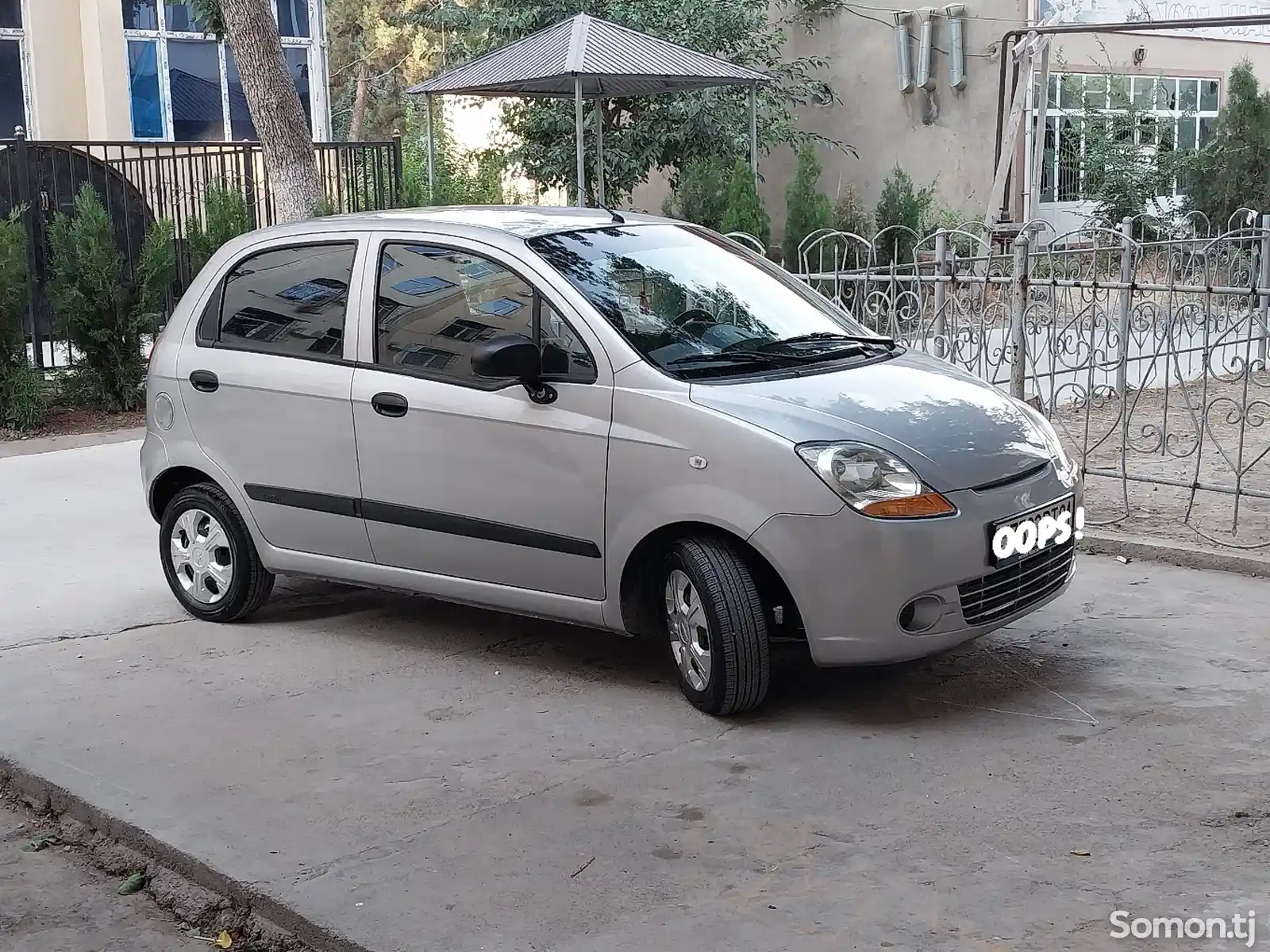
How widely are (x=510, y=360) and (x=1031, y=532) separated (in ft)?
6.17

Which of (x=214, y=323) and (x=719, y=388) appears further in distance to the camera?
(x=214, y=323)

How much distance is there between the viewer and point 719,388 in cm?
515

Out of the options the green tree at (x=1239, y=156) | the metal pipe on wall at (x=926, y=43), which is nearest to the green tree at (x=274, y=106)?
the metal pipe on wall at (x=926, y=43)

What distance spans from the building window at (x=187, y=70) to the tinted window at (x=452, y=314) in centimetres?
1420

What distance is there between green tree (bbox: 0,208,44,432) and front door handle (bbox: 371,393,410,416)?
690cm

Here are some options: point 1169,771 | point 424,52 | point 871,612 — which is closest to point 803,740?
point 871,612

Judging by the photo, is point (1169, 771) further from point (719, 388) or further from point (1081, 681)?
point (719, 388)

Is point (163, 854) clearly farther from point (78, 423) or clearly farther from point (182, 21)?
point (182, 21)

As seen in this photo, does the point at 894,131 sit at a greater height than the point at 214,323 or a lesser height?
greater

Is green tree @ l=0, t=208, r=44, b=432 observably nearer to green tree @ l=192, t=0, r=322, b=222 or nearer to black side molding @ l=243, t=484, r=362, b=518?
green tree @ l=192, t=0, r=322, b=222

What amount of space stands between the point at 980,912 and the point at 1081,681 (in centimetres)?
190

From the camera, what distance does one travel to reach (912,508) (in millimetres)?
4828

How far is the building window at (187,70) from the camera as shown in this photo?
1945 centimetres
